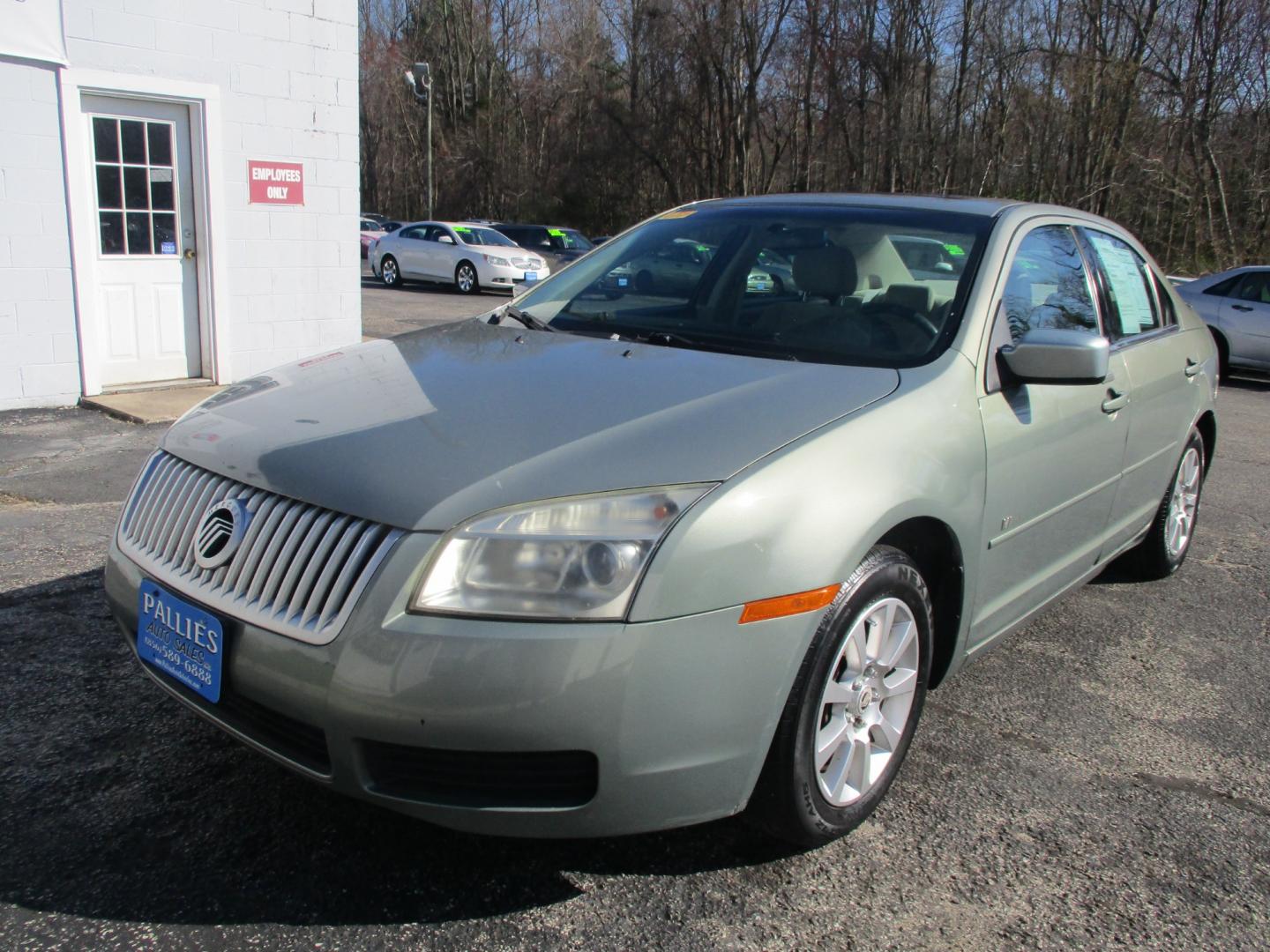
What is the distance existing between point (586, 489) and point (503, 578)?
0.25m

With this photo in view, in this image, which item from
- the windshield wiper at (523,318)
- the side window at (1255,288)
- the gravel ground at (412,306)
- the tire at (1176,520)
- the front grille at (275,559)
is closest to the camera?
the front grille at (275,559)

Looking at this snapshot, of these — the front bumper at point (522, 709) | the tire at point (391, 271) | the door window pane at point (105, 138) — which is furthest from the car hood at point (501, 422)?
the tire at point (391, 271)

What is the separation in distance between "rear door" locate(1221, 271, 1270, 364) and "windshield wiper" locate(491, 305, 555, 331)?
10.9m

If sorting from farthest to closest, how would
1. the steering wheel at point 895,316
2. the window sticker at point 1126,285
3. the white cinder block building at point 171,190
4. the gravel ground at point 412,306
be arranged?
the gravel ground at point 412,306
the white cinder block building at point 171,190
the window sticker at point 1126,285
the steering wheel at point 895,316

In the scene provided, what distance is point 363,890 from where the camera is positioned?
2.38 meters

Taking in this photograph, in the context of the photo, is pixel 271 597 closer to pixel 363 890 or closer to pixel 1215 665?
pixel 363 890

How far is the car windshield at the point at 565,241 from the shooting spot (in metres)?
26.9

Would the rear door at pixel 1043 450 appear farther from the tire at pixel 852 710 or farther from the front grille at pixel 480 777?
the front grille at pixel 480 777

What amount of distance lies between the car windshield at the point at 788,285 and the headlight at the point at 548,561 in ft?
3.52

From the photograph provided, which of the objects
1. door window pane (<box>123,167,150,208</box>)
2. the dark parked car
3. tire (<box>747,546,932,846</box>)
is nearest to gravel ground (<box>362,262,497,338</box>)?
the dark parked car

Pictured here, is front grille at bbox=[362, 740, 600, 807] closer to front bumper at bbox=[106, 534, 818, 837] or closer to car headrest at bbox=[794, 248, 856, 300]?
front bumper at bbox=[106, 534, 818, 837]

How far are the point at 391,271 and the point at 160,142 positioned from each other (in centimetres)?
1607

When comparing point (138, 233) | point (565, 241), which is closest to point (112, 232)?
point (138, 233)

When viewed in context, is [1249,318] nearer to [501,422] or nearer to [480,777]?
[501,422]
